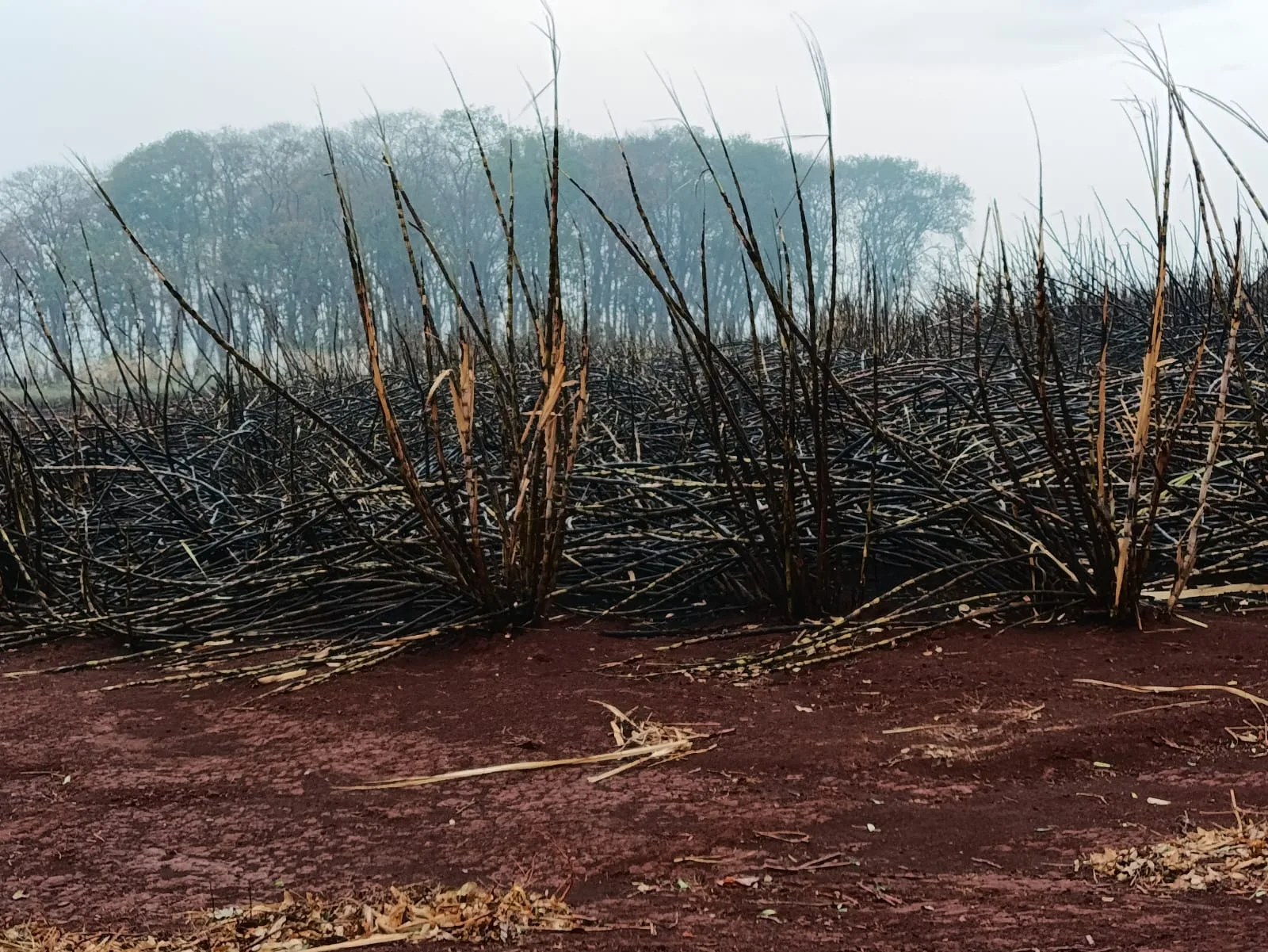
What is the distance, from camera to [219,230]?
91.5 feet

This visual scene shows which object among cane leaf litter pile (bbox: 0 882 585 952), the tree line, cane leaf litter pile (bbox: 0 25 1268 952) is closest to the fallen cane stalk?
cane leaf litter pile (bbox: 0 25 1268 952)

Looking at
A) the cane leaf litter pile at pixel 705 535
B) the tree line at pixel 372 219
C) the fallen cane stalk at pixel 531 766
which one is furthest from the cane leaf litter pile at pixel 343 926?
the tree line at pixel 372 219

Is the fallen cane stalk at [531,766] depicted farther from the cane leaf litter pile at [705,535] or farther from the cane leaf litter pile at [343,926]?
the cane leaf litter pile at [343,926]

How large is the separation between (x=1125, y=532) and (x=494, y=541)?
1533 millimetres

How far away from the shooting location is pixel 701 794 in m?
1.65

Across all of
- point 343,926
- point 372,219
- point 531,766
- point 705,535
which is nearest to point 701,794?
point 531,766

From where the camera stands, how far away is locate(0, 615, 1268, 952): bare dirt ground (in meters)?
1.25

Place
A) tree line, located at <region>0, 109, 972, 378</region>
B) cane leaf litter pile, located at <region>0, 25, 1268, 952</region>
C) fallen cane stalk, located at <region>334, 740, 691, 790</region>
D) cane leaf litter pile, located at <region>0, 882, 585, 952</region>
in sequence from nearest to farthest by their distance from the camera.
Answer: cane leaf litter pile, located at <region>0, 882, 585, 952</region>
fallen cane stalk, located at <region>334, 740, 691, 790</region>
cane leaf litter pile, located at <region>0, 25, 1268, 952</region>
tree line, located at <region>0, 109, 972, 378</region>

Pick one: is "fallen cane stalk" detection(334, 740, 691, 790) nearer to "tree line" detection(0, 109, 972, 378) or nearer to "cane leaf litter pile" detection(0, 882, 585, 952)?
"cane leaf litter pile" detection(0, 882, 585, 952)

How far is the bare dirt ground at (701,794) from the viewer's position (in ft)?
4.10

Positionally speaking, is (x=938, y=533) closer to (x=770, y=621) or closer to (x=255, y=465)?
(x=770, y=621)

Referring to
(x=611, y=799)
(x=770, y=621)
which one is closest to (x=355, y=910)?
(x=611, y=799)

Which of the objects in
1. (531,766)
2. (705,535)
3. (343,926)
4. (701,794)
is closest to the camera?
(343,926)

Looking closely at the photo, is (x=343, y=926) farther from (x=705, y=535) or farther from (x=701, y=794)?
(x=705, y=535)
